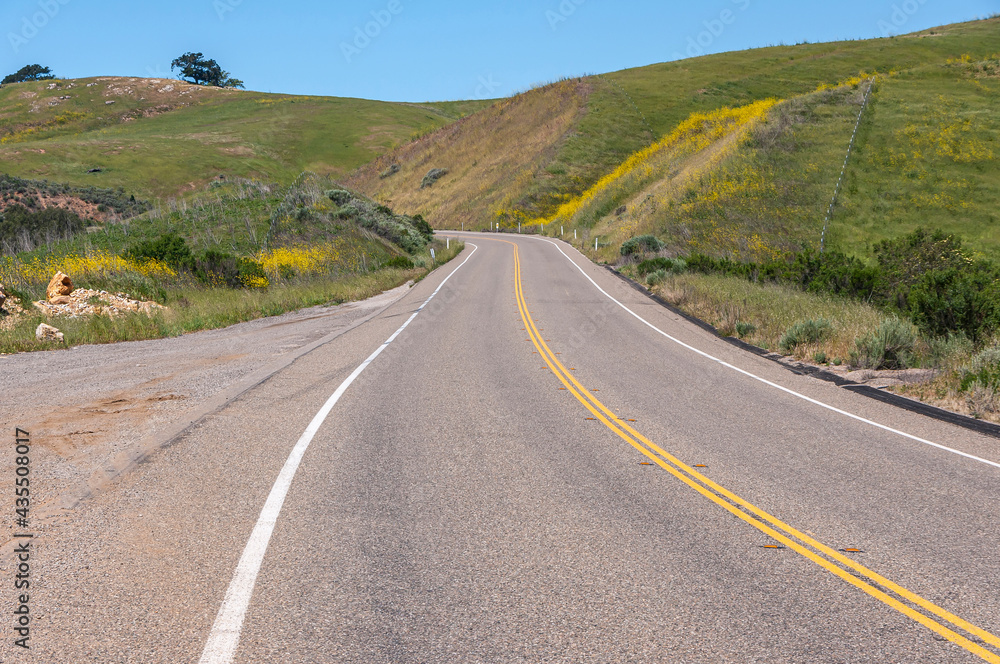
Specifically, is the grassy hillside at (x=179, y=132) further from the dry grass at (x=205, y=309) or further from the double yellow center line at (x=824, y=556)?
the double yellow center line at (x=824, y=556)

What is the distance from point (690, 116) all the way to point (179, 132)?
85804mm

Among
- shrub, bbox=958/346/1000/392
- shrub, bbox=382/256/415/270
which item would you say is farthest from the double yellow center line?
shrub, bbox=382/256/415/270

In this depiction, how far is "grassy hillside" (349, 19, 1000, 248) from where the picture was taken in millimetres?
42562

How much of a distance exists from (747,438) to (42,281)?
906 inches

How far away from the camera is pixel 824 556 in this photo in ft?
16.2

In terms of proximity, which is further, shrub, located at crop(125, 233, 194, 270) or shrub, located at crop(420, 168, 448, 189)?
shrub, located at crop(420, 168, 448, 189)

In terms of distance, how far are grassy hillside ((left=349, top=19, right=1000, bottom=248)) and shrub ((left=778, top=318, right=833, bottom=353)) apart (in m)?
25.1

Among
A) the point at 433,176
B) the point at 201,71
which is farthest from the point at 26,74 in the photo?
the point at 433,176

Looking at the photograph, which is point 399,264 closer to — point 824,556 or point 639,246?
point 639,246

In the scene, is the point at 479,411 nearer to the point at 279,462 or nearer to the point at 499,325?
the point at 279,462

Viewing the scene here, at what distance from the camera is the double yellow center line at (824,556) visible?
394 cm

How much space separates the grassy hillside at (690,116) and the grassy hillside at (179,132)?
16100 mm

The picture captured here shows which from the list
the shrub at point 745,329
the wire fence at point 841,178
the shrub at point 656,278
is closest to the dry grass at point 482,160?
the wire fence at point 841,178

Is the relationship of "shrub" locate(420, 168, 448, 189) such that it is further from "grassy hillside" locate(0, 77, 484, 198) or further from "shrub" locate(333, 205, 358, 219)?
"shrub" locate(333, 205, 358, 219)
